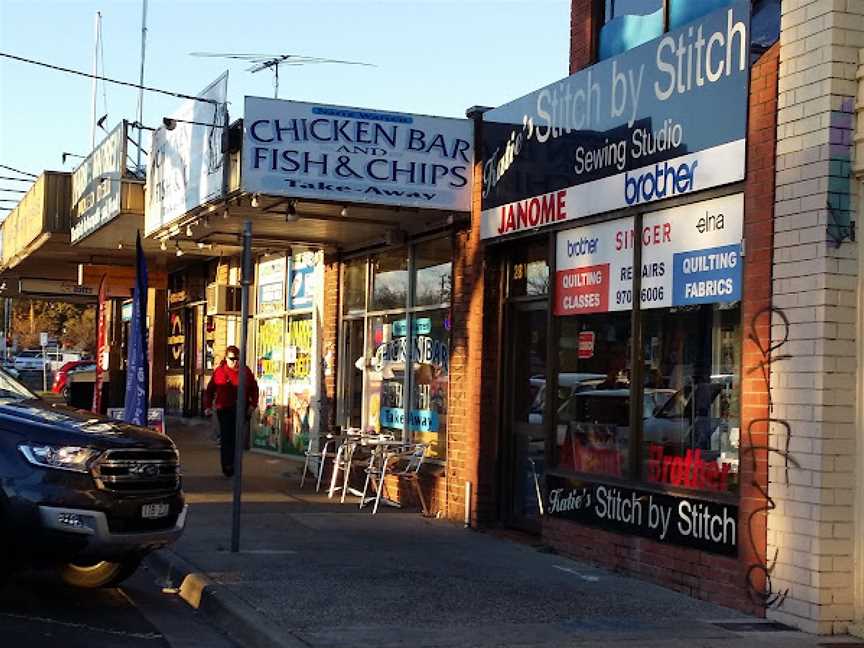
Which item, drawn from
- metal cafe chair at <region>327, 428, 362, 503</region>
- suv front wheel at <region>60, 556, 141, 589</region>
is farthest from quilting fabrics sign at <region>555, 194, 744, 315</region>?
suv front wheel at <region>60, 556, 141, 589</region>

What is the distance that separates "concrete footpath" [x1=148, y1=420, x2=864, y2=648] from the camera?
23.4 feet

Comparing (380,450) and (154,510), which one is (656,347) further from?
(380,450)

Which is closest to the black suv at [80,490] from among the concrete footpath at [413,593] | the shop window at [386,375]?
the concrete footpath at [413,593]

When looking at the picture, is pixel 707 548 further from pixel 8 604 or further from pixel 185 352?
pixel 185 352

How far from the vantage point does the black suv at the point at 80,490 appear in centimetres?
727

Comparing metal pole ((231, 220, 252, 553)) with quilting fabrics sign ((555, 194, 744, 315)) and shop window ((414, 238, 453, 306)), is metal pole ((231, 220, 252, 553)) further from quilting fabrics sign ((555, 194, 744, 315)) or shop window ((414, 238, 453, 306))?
shop window ((414, 238, 453, 306))

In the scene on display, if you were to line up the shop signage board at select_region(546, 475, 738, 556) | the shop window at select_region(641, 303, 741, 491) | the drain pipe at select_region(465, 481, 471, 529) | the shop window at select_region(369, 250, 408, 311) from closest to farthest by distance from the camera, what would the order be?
1. the shop signage board at select_region(546, 475, 738, 556)
2. the shop window at select_region(641, 303, 741, 491)
3. the drain pipe at select_region(465, 481, 471, 529)
4. the shop window at select_region(369, 250, 408, 311)

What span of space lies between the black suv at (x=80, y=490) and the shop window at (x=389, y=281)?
6.26 metres

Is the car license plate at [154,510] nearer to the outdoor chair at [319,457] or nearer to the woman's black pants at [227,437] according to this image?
the outdoor chair at [319,457]

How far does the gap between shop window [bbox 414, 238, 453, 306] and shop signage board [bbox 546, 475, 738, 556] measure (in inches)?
128

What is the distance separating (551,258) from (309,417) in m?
7.55

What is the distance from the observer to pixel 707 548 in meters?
8.31

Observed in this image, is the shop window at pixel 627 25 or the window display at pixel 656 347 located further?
the shop window at pixel 627 25

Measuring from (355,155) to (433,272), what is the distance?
2256mm
